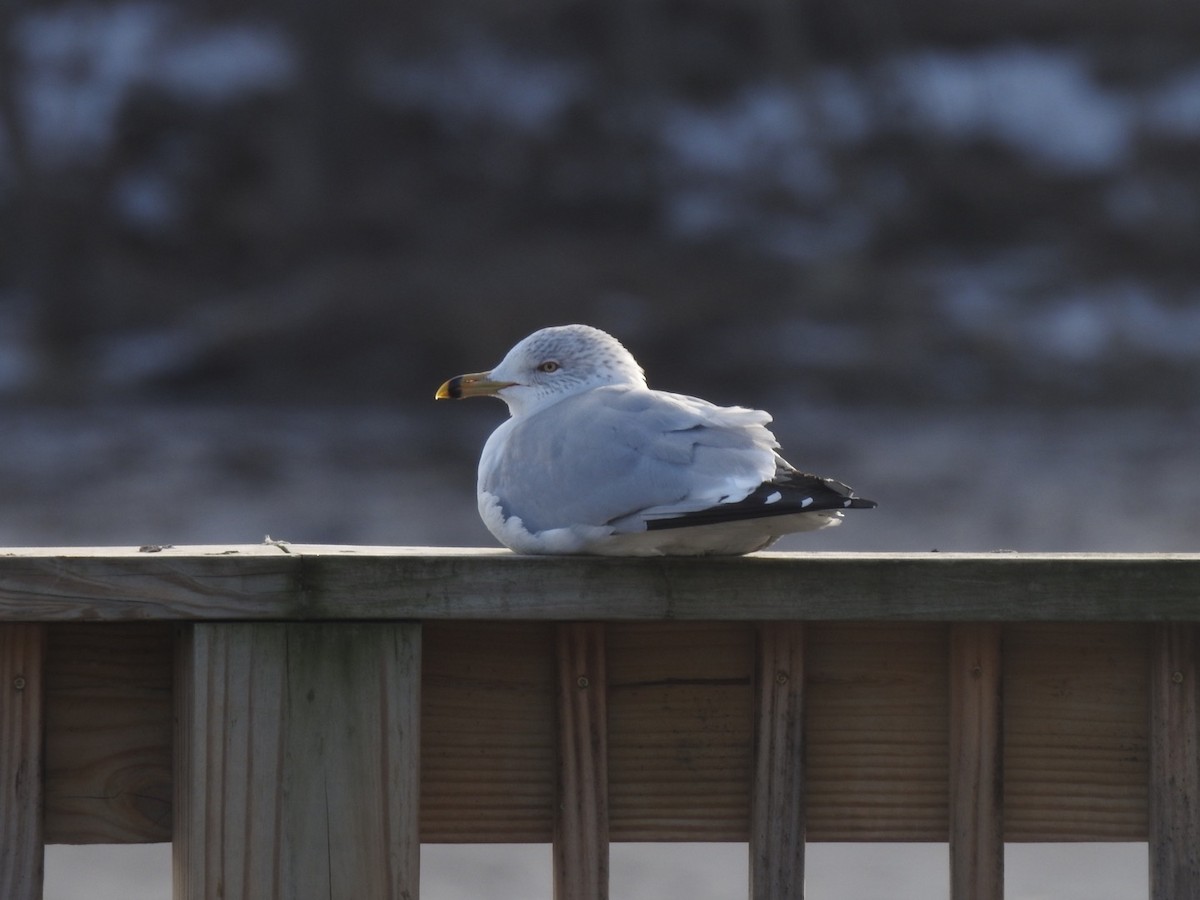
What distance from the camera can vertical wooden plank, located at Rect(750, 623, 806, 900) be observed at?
1.33 m

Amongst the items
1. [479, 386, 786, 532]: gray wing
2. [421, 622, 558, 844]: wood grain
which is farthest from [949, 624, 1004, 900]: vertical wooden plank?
[421, 622, 558, 844]: wood grain

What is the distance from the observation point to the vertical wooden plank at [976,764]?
1357 mm

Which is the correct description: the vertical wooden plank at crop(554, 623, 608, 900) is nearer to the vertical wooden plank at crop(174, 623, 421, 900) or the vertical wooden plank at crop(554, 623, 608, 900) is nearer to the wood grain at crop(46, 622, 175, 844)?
Result: the vertical wooden plank at crop(174, 623, 421, 900)

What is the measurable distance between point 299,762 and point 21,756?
24 cm

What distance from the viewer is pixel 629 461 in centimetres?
153

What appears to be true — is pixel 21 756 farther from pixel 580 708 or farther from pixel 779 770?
pixel 779 770

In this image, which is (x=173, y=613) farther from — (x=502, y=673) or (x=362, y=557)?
(x=502, y=673)

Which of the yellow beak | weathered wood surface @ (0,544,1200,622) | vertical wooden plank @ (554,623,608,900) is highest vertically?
the yellow beak

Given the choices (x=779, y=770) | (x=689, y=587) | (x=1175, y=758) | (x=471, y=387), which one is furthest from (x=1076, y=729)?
(x=471, y=387)

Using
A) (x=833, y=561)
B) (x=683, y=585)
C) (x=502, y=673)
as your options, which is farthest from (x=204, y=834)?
(x=833, y=561)

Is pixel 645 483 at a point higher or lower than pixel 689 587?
higher

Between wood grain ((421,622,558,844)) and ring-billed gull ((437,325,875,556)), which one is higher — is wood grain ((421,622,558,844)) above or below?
below

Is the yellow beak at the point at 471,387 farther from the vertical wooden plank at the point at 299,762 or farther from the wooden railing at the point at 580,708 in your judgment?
the vertical wooden plank at the point at 299,762

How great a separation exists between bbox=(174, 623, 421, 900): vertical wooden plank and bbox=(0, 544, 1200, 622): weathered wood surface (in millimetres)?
36
